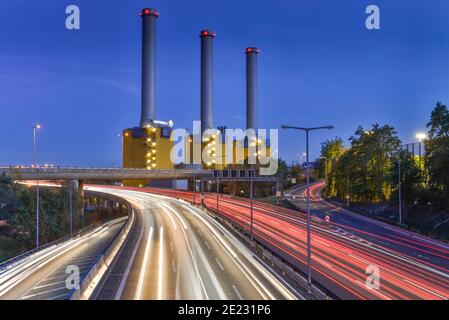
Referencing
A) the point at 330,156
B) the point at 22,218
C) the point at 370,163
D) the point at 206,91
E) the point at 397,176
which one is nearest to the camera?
the point at 22,218

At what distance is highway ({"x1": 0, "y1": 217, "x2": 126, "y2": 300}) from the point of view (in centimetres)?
3297

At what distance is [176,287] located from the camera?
31.7m

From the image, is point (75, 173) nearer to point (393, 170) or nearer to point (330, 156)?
point (393, 170)

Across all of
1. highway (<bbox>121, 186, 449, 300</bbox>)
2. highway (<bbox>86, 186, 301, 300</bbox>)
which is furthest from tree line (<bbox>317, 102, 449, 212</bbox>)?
highway (<bbox>86, 186, 301, 300</bbox>)

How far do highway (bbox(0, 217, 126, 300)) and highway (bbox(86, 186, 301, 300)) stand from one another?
11.0ft

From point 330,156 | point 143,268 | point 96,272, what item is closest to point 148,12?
point 330,156

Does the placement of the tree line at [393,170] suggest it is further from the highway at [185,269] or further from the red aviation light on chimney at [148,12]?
the red aviation light on chimney at [148,12]

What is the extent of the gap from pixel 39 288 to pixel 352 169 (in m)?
81.0

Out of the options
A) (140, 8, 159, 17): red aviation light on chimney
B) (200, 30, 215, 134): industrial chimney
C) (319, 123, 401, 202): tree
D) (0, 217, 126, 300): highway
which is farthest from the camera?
(200, 30, 215, 134): industrial chimney

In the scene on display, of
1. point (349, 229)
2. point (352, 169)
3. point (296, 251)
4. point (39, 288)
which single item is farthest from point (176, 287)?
point (352, 169)

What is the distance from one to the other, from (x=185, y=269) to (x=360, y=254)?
19661mm

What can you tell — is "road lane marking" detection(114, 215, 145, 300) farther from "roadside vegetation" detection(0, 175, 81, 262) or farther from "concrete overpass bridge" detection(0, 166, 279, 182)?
"concrete overpass bridge" detection(0, 166, 279, 182)

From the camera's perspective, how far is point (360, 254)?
156 feet
